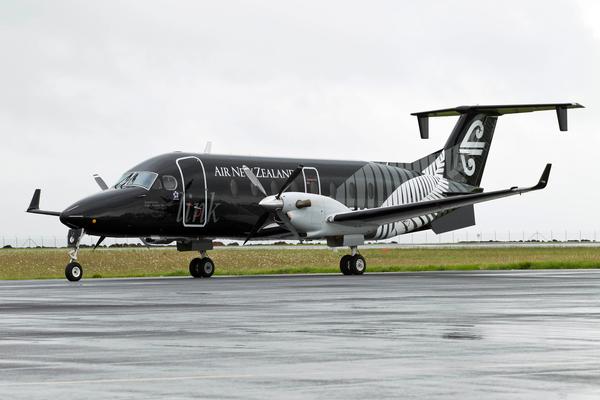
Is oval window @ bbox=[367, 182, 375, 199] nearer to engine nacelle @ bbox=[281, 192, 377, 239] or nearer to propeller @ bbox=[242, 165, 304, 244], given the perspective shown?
engine nacelle @ bbox=[281, 192, 377, 239]

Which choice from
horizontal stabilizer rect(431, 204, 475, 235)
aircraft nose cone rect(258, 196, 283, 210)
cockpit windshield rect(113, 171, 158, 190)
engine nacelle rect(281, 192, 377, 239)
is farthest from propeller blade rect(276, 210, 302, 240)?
horizontal stabilizer rect(431, 204, 475, 235)

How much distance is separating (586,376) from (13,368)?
5.29 meters

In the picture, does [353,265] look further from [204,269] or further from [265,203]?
[204,269]

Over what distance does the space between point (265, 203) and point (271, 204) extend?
206mm

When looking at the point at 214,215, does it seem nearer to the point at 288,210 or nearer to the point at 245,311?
the point at 288,210

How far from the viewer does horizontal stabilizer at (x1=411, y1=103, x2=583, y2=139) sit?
43750mm

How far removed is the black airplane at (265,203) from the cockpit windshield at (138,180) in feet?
0.11

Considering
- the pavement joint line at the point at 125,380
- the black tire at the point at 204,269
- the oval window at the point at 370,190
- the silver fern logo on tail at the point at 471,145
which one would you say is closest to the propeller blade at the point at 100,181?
the black tire at the point at 204,269

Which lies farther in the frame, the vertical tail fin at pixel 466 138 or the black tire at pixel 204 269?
the vertical tail fin at pixel 466 138

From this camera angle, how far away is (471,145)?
154 ft

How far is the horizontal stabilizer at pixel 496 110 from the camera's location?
43.8 meters

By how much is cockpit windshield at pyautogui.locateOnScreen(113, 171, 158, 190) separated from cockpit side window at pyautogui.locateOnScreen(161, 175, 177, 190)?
0.31m

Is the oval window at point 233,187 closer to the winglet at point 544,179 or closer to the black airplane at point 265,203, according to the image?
the black airplane at point 265,203

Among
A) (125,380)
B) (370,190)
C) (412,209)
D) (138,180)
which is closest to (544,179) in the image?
(412,209)
